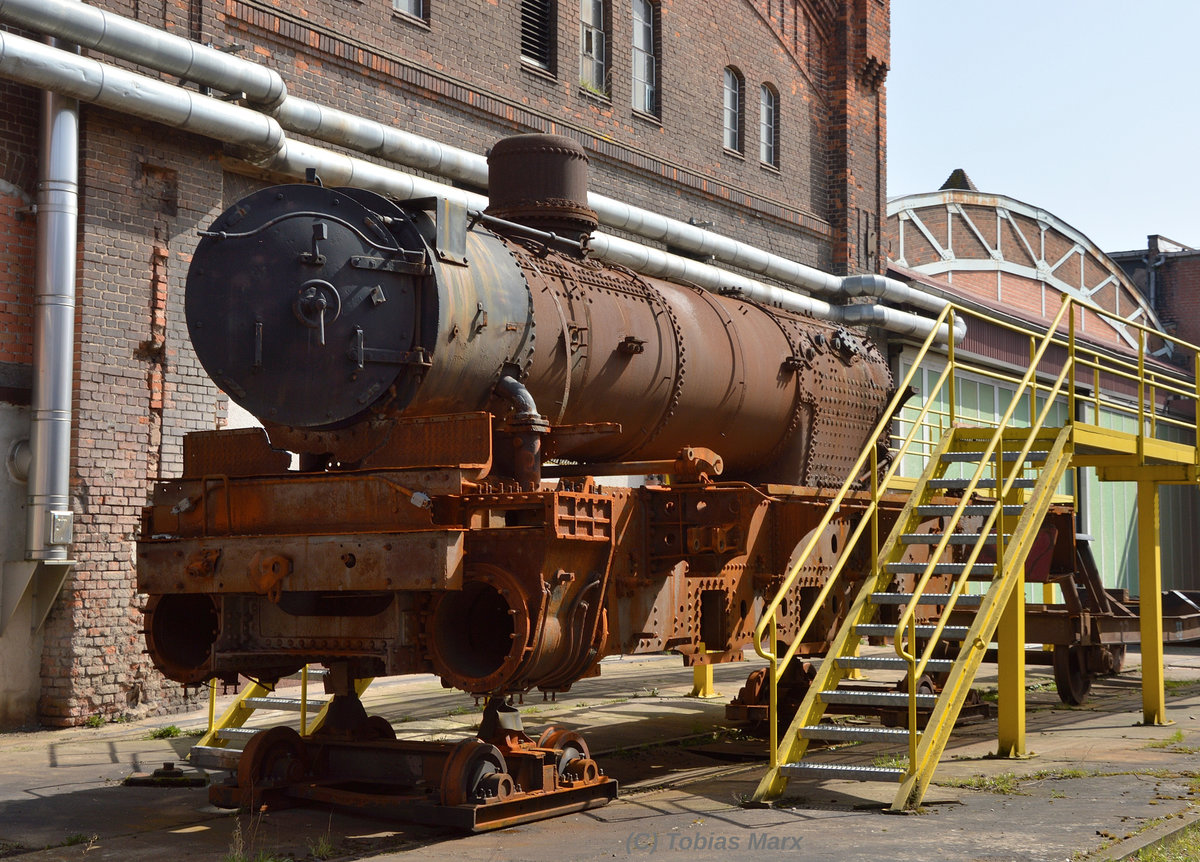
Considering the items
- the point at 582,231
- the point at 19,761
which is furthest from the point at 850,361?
the point at 19,761

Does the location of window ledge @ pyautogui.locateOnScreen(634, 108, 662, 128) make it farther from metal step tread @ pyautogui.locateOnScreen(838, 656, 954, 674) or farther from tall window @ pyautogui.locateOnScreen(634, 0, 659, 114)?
metal step tread @ pyautogui.locateOnScreen(838, 656, 954, 674)

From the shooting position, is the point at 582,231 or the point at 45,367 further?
the point at 45,367

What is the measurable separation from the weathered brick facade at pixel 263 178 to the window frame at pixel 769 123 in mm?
96

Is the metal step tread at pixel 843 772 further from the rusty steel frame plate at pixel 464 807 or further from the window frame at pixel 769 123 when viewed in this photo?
the window frame at pixel 769 123

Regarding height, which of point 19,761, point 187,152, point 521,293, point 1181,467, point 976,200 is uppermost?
point 976,200

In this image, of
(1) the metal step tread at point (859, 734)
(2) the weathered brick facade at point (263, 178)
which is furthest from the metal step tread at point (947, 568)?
(2) the weathered brick facade at point (263, 178)

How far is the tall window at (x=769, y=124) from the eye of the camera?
2075 centimetres

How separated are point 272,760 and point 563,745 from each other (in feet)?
5.31

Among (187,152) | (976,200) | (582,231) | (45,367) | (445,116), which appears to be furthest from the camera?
(976,200)

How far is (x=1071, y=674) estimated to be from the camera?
13.3 m

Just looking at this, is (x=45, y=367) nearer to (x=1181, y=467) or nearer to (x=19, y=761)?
(x=19, y=761)

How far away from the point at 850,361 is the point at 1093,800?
435 cm

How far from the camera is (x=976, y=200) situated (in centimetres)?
2814

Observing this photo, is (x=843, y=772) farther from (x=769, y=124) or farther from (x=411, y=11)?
(x=769, y=124)
